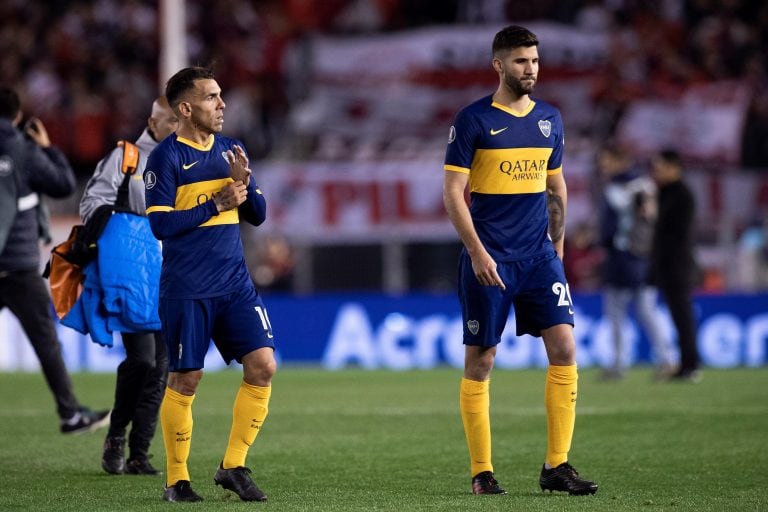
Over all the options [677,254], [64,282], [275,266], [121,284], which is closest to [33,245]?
[64,282]

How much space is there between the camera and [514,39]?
7.02m

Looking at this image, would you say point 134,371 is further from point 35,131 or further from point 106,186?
point 35,131

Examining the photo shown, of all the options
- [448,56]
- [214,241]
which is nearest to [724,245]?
[448,56]

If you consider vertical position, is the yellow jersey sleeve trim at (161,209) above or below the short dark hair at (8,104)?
below

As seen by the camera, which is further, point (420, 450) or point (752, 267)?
point (752, 267)

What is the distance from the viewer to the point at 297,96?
2153 centimetres

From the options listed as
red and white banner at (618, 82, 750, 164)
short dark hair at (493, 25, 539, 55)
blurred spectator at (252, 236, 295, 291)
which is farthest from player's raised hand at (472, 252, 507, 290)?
red and white banner at (618, 82, 750, 164)

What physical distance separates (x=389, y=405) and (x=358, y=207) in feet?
→ 20.5

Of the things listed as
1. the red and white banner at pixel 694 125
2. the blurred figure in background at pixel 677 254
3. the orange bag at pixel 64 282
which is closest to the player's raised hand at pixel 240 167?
the orange bag at pixel 64 282

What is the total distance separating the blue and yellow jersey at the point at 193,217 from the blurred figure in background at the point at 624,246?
306 inches

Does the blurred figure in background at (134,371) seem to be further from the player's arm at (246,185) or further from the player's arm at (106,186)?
the player's arm at (246,185)

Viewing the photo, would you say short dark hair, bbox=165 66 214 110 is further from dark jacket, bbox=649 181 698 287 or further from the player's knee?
dark jacket, bbox=649 181 698 287

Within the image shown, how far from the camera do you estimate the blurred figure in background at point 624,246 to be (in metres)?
14.1

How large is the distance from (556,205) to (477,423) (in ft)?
3.81
